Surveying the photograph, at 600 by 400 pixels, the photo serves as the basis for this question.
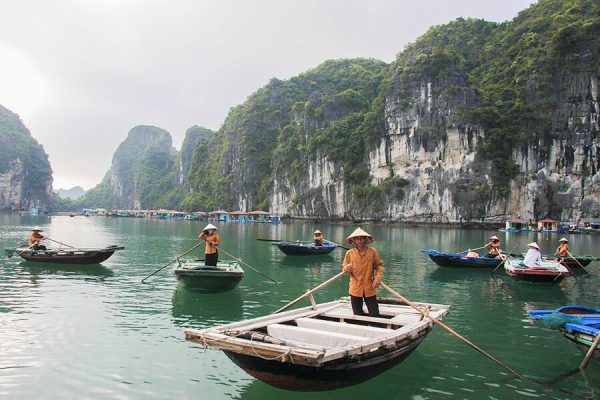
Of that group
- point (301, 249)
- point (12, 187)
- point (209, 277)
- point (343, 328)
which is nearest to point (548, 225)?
point (301, 249)

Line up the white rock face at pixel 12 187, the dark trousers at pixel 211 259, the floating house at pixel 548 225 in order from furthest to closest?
the white rock face at pixel 12 187 → the floating house at pixel 548 225 → the dark trousers at pixel 211 259

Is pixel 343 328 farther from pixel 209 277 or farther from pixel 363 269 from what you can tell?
pixel 209 277

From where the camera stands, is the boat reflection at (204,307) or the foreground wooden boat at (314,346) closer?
the foreground wooden boat at (314,346)

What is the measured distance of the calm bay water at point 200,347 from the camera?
6531 millimetres

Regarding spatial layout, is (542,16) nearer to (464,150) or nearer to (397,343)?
(464,150)

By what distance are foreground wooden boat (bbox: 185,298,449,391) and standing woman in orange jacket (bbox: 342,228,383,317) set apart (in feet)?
1.12

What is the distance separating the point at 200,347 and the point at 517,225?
200 ft

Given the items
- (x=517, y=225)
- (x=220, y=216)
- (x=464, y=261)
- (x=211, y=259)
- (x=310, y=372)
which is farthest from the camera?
(x=220, y=216)

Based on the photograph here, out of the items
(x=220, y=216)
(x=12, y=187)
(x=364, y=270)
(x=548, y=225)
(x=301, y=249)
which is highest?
(x=12, y=187)

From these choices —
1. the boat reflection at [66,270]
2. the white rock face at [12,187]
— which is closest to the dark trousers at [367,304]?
the boat reflection at [66,270]

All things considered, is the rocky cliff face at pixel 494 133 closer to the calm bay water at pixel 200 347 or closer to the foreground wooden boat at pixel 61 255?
the calm bay water at pixel 200 347

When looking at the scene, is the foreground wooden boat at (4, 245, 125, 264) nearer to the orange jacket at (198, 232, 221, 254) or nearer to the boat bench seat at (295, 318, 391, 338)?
the orange jacket at (198, 232, 221, 254)

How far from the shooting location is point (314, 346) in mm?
5863

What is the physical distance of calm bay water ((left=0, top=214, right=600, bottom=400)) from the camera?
21.4 feet
